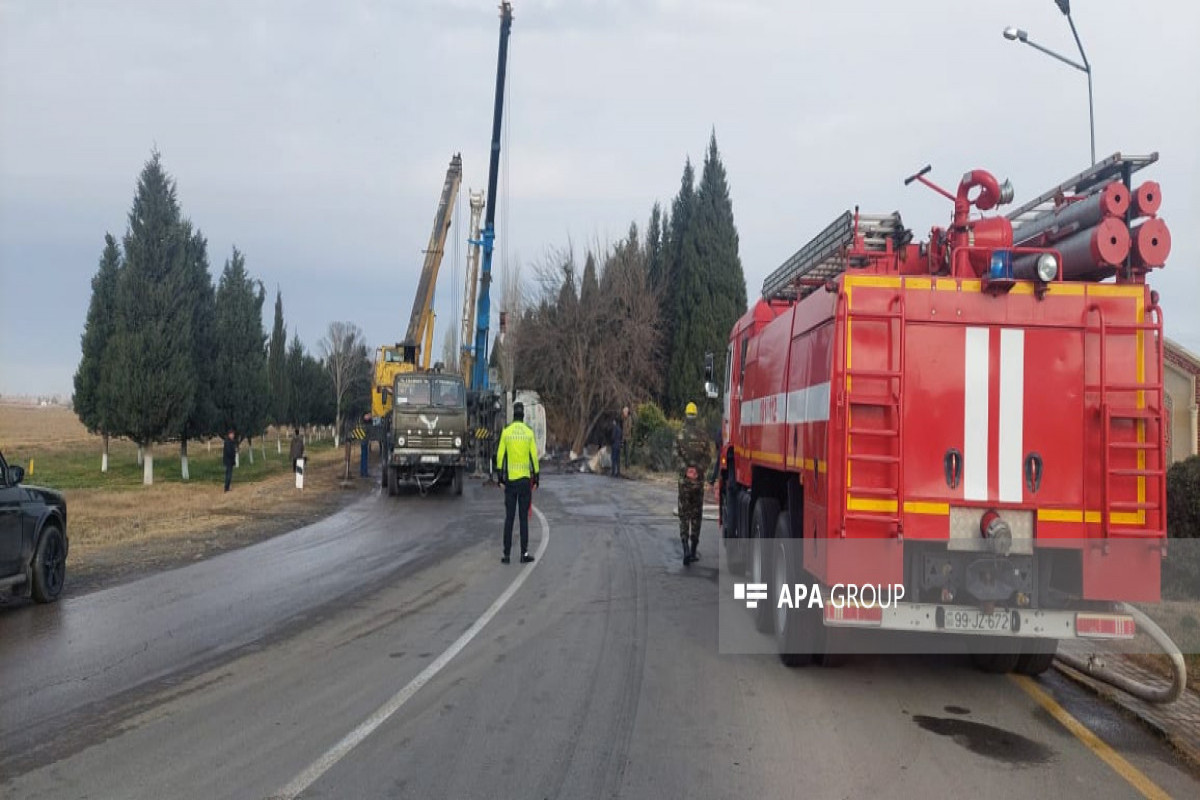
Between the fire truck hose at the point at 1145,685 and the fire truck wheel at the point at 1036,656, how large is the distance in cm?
33

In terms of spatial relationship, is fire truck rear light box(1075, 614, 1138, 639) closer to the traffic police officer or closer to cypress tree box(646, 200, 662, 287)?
the traffic police officer

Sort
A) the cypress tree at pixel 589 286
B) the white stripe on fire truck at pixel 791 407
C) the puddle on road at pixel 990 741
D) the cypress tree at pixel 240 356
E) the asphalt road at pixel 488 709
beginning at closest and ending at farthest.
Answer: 1. the asphalt road at pixel 488 709
2. the puddle on road at pixel 990 741
3. the white stripe on fire truck at pixel 791 407
4. the cypress tree at pixel 240 356
5. the cypress tree at pixel 589 286

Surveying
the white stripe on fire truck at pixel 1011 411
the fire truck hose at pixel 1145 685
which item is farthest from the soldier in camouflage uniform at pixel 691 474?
the white stripe on fire truck at pixel 1011 411

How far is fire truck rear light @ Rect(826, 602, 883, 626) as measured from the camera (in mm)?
6211

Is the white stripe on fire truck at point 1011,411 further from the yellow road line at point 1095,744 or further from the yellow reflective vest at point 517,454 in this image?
the yellow reflective vest at point 517,454

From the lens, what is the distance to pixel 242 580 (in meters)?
11.4

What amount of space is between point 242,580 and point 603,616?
4.84m

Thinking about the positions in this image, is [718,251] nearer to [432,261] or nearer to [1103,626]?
[432,261]

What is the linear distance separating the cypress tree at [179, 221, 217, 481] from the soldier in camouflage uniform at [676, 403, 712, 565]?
25806 mm

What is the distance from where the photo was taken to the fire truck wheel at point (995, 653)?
23.8ft

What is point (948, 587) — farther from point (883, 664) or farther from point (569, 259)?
point (569, 259)

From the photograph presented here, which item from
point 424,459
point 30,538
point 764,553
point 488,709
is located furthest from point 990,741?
point 424,459

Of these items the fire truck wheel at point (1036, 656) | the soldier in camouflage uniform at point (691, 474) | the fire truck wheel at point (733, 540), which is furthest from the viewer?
the soldier in camouflage uniform at point (691, 474)

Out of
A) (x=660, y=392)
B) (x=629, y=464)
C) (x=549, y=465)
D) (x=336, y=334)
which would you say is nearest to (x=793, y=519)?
(x=629, y=464)
